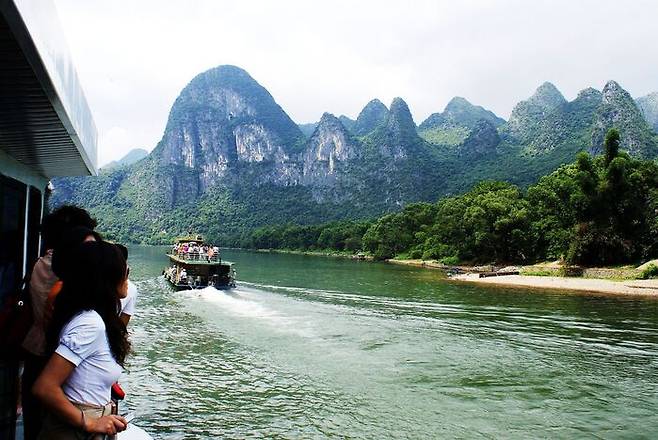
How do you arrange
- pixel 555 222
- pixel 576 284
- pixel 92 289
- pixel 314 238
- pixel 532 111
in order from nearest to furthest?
pixel 92 289, pixel 576 284, pixel 555 222, pixel 314 238, pixel 532 111

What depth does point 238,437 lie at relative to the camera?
7418 millimetres

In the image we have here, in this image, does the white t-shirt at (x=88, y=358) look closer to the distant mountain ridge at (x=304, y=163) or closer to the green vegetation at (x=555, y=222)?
the green vegetation at (x=555, y=222)

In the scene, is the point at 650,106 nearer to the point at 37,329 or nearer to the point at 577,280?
the point at 577,280

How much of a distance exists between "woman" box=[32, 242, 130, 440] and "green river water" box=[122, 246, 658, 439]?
5483mm

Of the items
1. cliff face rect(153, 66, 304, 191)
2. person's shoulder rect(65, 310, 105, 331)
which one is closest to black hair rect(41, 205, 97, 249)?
person's shoulder rect(65, 310, 105, 331)

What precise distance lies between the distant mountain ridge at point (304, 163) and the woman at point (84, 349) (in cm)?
10860

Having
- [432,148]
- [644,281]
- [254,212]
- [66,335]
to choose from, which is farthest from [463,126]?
[66,335]

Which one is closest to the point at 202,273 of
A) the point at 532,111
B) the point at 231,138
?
the point at 532,111

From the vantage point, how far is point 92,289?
2348 mm

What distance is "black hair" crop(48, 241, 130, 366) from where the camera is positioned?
233 cm

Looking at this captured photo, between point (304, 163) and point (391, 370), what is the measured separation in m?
158

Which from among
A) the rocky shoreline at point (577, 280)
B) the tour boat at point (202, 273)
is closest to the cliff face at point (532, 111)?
the rocky shoreline at point (577, 280)

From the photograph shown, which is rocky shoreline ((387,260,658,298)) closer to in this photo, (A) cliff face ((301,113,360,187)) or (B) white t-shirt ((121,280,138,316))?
(B) white t-shirt ((121,280,138,316))

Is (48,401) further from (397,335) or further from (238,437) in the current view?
(397,335)
